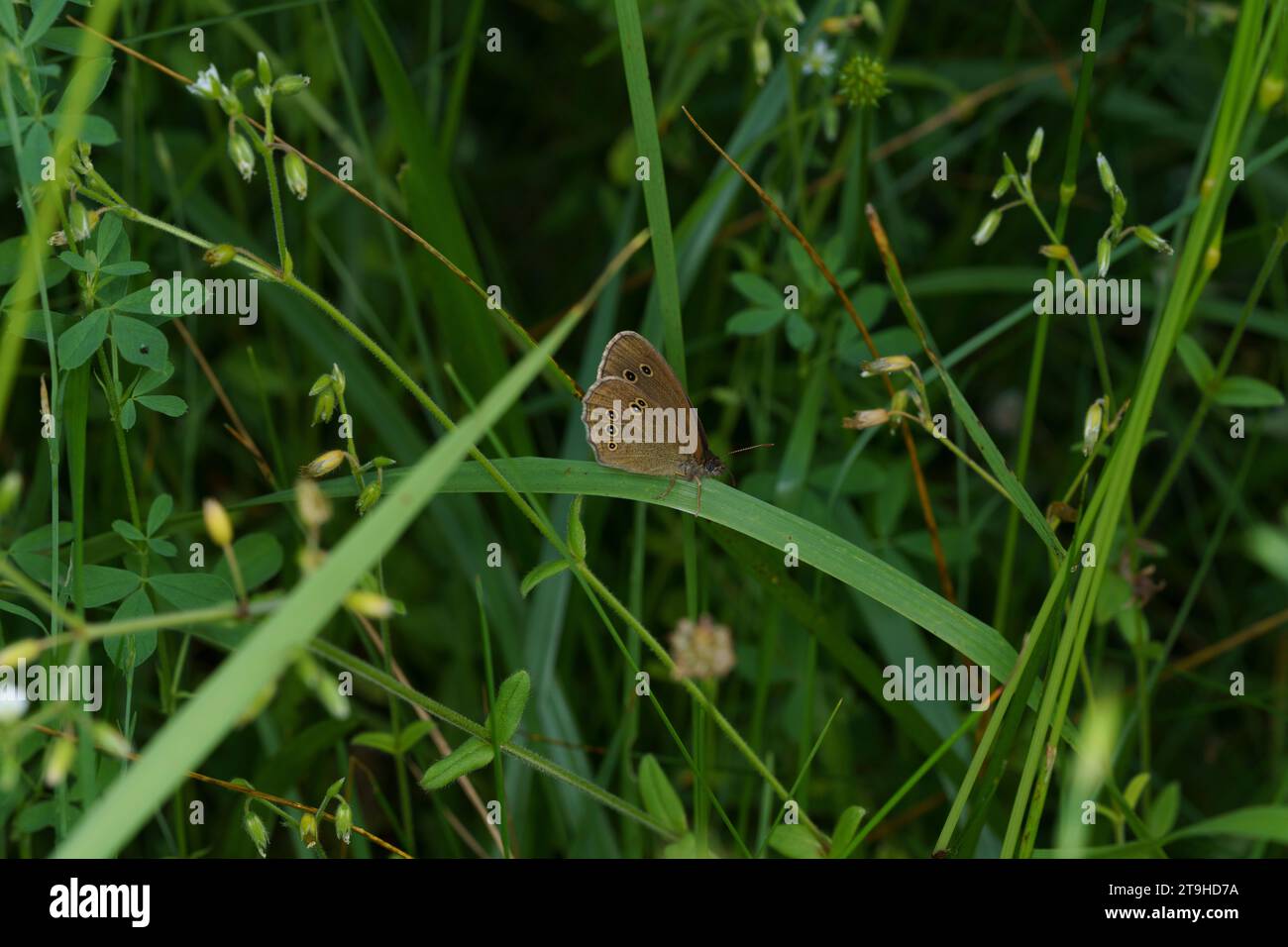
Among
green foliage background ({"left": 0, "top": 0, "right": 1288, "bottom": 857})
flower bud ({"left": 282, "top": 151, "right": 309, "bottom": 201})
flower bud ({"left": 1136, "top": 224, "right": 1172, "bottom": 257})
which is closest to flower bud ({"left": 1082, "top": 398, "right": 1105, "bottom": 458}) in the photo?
green foliage background ({"left": 0, "top": 0, "right": 1288, "bottom": 857})

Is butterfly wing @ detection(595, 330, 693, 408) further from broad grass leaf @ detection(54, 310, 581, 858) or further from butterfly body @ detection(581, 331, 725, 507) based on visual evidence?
broad grass leaf @ detection(54, 310, 581, 858)

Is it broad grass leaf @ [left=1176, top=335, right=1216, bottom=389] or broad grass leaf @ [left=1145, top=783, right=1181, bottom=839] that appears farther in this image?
broad grass leaf @ [left=1176, top=335, right=1216, bottom=389]

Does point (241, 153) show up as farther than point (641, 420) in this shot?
No

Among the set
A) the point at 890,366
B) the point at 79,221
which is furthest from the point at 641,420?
the point at 79,221

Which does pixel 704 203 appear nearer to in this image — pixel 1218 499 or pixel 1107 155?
pixel 1107 155

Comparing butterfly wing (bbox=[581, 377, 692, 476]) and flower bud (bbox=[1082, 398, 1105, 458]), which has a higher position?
butterfly wing (bbox=[581, 377, 692, 476])

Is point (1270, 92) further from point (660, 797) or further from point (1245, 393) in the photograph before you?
point (660, 797)

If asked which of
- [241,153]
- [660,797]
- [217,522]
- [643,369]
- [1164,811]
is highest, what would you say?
[241,153]

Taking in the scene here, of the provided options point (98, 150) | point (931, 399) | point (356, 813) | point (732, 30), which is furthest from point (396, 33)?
point (356, 813)
